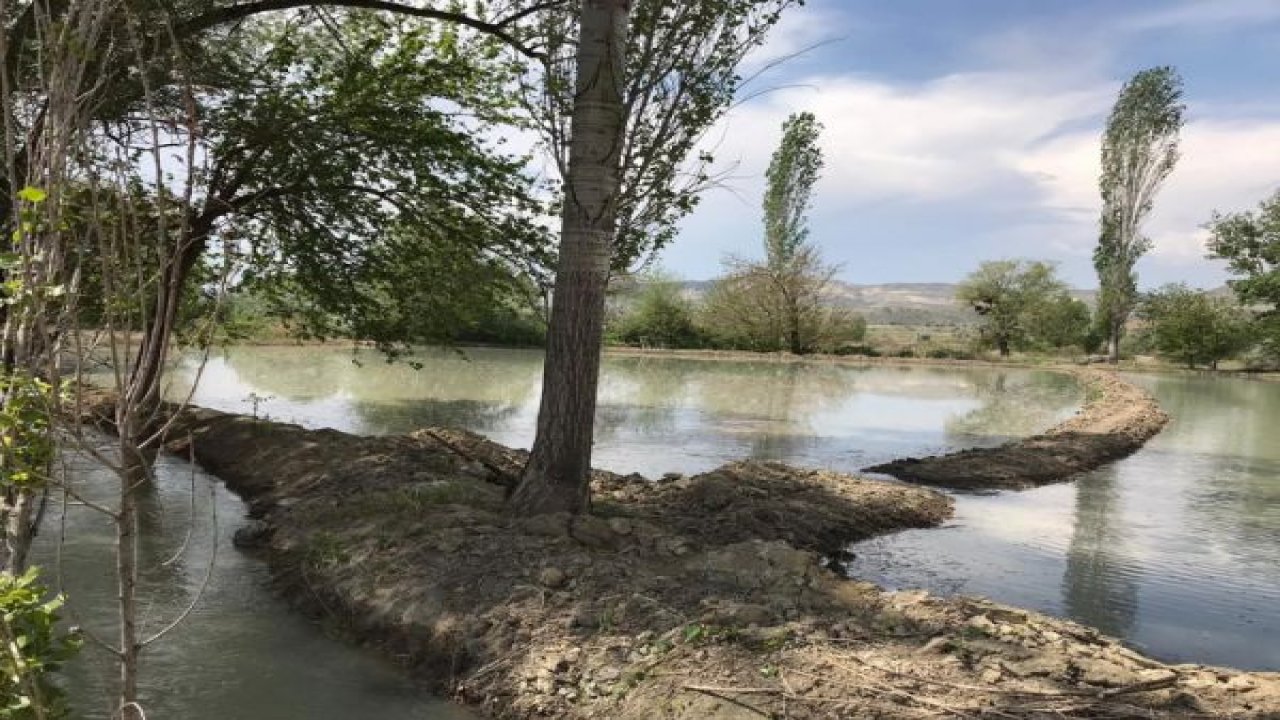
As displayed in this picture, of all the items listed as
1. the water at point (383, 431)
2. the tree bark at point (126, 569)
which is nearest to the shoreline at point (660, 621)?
the water at point (383, 431)

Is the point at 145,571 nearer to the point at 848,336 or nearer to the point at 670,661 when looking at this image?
the point at 670,661

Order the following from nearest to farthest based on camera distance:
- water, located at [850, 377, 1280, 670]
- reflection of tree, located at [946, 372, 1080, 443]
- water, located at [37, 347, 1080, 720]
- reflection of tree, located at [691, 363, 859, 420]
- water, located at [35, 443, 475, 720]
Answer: water, located at [35, 443, 475, 720], water, located at [37, 347, 1080, 720], water, located at [850, 377, 1280, 670], reflection of tree, located at [946, 372, 1080, 443], reflection of tree, located at [691, 363, 859, 420]

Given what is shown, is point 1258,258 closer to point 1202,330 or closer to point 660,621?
point 1202,330

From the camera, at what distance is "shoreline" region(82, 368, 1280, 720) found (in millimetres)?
3814

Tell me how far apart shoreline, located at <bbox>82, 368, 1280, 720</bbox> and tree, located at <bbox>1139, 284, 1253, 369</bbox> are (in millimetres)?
48045

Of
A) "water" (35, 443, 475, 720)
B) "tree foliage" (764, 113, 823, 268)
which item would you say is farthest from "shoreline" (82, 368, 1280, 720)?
"tree foliage" (764, 113, 823, 268)

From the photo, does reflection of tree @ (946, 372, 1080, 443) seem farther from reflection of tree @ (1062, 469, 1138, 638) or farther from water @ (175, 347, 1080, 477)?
reflection of tree @ (1062, 469, 1138, 638)

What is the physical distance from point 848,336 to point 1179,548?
3860 centimetres

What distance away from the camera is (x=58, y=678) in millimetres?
4543

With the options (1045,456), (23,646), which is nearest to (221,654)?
(23,646)

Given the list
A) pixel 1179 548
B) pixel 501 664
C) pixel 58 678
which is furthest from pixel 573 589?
pixel 1179 548

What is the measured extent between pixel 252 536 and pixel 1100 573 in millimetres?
7331

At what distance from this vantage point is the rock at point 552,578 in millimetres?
5117

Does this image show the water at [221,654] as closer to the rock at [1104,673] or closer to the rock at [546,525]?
the rock at [546,525]
